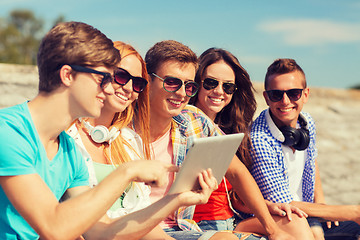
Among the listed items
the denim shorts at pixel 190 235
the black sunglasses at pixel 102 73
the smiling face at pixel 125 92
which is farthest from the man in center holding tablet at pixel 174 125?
the black sunglasses at pixel 102 73

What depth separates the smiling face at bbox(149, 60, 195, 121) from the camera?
321 centimetres

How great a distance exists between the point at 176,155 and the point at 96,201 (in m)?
1.46

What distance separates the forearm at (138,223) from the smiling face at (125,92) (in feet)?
2.48

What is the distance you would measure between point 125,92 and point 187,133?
784mm

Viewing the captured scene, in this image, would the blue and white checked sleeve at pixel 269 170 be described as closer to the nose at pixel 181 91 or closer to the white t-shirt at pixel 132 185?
the nose at pixel 181 91

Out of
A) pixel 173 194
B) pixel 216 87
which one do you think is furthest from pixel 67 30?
pixel 216 87

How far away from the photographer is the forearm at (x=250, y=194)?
325cm

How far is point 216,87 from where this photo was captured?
3766 mm

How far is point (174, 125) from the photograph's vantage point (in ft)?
11.0

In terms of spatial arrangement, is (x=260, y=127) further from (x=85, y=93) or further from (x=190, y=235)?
(x=85, y=93)

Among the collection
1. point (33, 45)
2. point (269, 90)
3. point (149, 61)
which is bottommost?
point (33, 45)

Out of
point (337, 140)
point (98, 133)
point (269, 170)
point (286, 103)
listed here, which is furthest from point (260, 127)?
point (337, 140)

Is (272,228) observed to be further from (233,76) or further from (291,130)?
(233,76)

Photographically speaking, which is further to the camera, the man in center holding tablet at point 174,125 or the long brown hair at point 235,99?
the long brown hair at point 235,99
